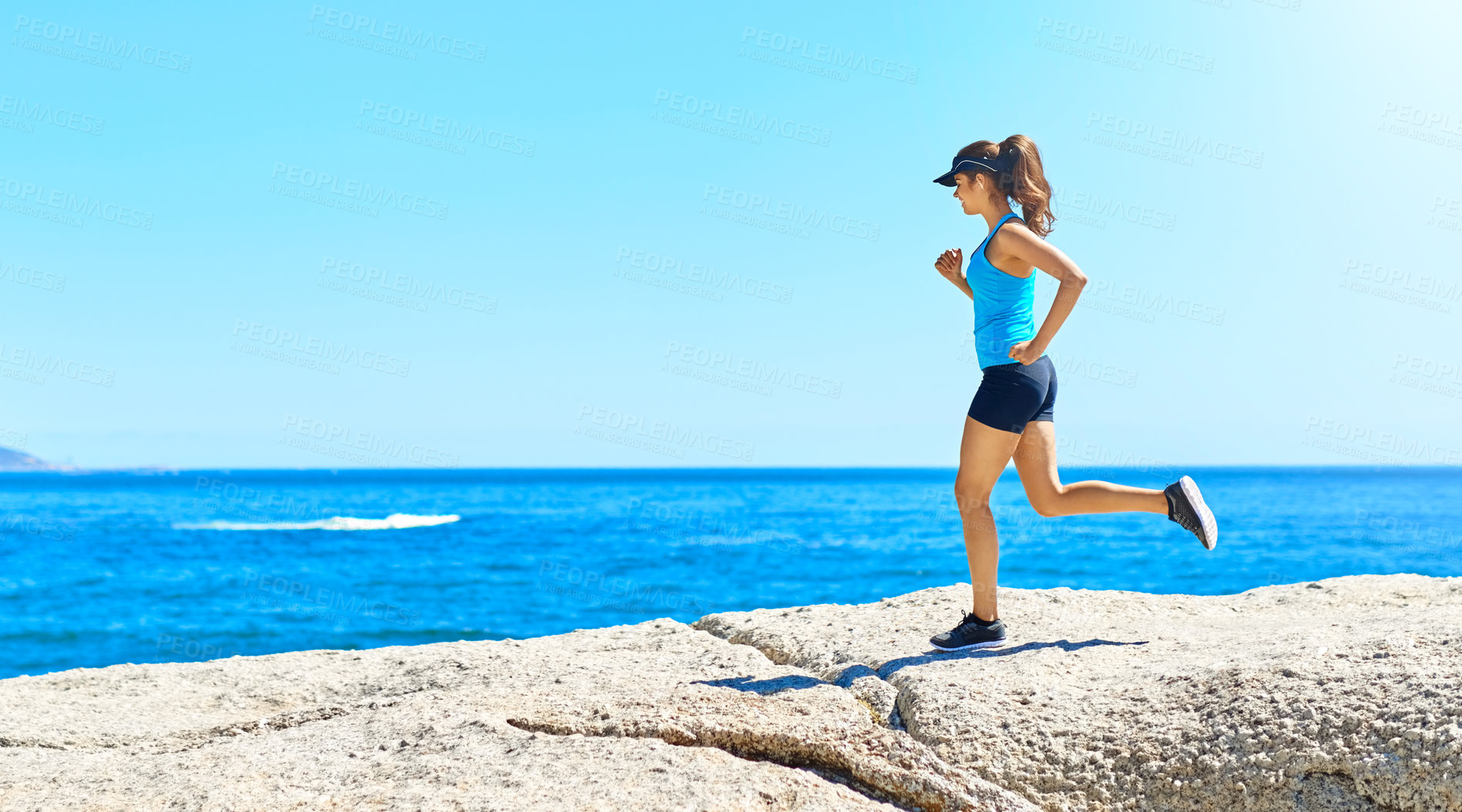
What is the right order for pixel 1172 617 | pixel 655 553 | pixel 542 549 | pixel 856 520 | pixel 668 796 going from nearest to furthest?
pixel 668 796 → pixel 1172 617 → pixel 655 553 → pixel 542 549 → pixel 856 520

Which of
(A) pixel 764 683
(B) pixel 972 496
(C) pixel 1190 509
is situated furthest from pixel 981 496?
(A) pixel 764 683

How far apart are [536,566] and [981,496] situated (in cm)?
1801

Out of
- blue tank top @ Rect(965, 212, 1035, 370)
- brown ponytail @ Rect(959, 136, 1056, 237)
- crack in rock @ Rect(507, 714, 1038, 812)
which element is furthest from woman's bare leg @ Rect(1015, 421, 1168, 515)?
crack in rock @ Rect(507, 714, 1038, 812)

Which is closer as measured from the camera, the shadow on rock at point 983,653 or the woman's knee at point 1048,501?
the shadow on rock at point 983,653

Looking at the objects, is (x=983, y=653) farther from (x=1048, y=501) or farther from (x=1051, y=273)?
(x=1051, y=273)

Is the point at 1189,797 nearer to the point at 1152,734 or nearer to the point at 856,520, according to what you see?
the point at 1152,734

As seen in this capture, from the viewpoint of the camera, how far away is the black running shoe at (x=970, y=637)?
3801 millimetres

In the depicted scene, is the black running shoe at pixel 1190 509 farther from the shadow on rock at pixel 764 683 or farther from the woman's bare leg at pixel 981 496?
the shadow on rock at pixel 764 683

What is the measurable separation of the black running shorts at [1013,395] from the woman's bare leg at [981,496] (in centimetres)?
4

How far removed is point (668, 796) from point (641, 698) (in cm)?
80

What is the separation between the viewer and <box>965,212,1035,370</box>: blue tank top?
3.63m

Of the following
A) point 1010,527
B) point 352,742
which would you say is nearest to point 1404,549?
point 1010,527

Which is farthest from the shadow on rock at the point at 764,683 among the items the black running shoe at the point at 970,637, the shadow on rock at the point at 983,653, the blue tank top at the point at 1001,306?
the blue tank top at the point at 1001,306

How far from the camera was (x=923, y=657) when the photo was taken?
366cm
